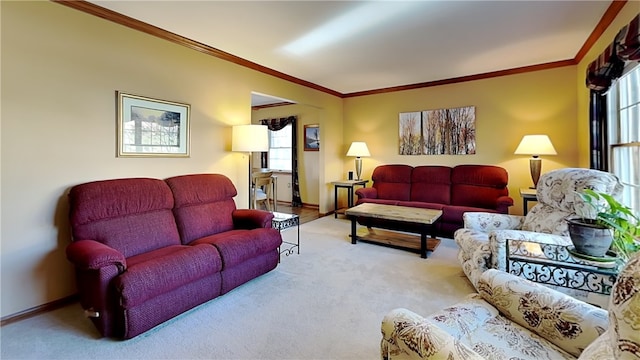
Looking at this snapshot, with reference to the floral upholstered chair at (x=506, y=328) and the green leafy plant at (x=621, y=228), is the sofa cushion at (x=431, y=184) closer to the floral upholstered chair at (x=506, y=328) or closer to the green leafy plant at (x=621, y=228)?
the green leafy plant at (x=621, y=228)

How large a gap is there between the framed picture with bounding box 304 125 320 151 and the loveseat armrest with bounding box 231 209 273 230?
139 inches

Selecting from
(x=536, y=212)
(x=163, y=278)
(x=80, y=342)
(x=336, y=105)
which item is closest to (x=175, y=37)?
(x=163, y=278)

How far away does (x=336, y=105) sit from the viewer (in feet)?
20.1

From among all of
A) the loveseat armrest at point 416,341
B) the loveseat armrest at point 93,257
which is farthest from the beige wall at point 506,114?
the loveseat armrest at point 93,257

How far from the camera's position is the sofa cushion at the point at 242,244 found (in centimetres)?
249

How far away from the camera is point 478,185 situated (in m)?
4.57

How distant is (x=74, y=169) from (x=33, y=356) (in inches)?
55.1

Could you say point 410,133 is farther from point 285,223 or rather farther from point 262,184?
point 285,223

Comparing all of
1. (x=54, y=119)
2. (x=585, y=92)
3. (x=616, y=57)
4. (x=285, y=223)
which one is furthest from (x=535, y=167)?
(x=54, y=119)

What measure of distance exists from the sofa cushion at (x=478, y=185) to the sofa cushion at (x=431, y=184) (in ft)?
0.30

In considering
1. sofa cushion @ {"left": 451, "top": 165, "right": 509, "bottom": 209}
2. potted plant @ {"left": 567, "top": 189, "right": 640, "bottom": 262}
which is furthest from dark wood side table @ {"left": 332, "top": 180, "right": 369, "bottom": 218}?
potted plant @ {"left": 567, "top": 189, "right": 640, "bottom": 262}

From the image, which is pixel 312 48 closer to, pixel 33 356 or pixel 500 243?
pixel 500 243

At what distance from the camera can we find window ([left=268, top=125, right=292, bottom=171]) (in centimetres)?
717

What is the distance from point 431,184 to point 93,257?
4537 mm
